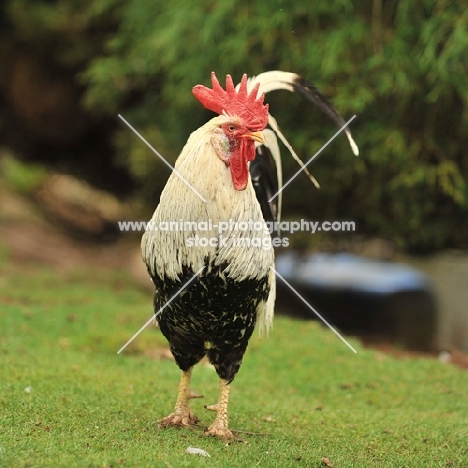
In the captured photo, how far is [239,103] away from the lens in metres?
3.52

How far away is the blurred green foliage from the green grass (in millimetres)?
1757

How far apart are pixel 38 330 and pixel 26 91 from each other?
5.88 m

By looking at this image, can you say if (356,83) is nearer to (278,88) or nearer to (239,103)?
(278,88)

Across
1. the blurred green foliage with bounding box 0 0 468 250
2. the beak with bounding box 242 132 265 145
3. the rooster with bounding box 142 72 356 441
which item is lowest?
the rooster with bounding box 142 72 356 441

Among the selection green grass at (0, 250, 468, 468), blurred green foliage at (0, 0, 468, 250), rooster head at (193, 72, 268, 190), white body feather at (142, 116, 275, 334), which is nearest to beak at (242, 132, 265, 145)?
rooster head at (193, 72, 268, 190)

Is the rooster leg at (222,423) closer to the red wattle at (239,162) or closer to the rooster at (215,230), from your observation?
the rooster at (215,230)

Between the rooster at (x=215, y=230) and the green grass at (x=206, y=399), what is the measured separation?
0.76 m

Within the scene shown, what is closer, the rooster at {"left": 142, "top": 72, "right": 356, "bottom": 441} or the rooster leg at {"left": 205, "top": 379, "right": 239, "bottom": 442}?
the rooster at {"left": 142, "top": 72, "right": 356, "bottom": 441}

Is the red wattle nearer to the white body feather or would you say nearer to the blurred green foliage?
the white body feather

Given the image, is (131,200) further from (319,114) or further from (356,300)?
(319,114)

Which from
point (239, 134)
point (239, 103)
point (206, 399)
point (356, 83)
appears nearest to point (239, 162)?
point (239, 134)

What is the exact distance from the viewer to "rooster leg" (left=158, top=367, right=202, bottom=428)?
392 cm

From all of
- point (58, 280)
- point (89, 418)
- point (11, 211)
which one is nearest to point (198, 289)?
point (89, 418)

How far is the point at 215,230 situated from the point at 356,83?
4.36m
